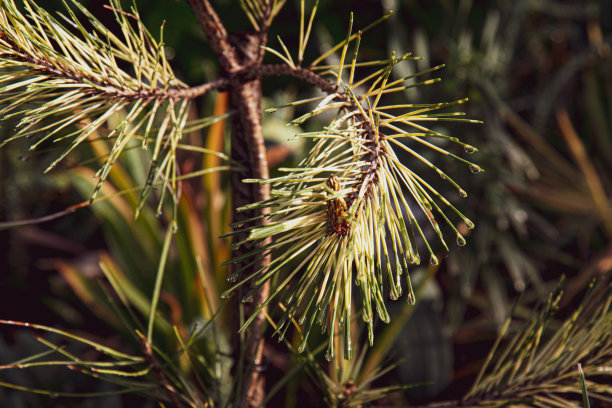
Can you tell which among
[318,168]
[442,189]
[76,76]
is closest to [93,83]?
[76,76]

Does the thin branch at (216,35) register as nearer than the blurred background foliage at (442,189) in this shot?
Yes

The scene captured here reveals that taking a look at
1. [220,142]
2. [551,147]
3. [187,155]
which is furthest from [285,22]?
[551,147]

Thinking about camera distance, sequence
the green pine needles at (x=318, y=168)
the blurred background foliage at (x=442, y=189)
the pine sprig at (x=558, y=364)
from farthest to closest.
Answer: the blurred background foliage at (x=442, y=189) < the pine sprig at (x=558, y=364) < the green pine needles at (x=318, y=168)

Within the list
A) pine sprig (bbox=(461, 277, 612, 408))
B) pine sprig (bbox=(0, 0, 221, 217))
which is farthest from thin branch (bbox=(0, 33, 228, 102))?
pine sprig (bbox=(461, 277, 612, 408))

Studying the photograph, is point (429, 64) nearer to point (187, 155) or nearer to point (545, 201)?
point (545, 201)

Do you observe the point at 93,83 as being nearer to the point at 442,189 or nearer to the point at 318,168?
the point at 318,168

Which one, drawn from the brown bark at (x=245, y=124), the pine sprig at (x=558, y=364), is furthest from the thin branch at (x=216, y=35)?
the pine sprig at (x=558, y=364)

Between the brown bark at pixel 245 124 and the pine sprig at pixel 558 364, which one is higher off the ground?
the brown bark at pixel 245 124

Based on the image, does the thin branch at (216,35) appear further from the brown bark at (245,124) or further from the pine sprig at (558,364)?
the pine sprig at (558,364)
